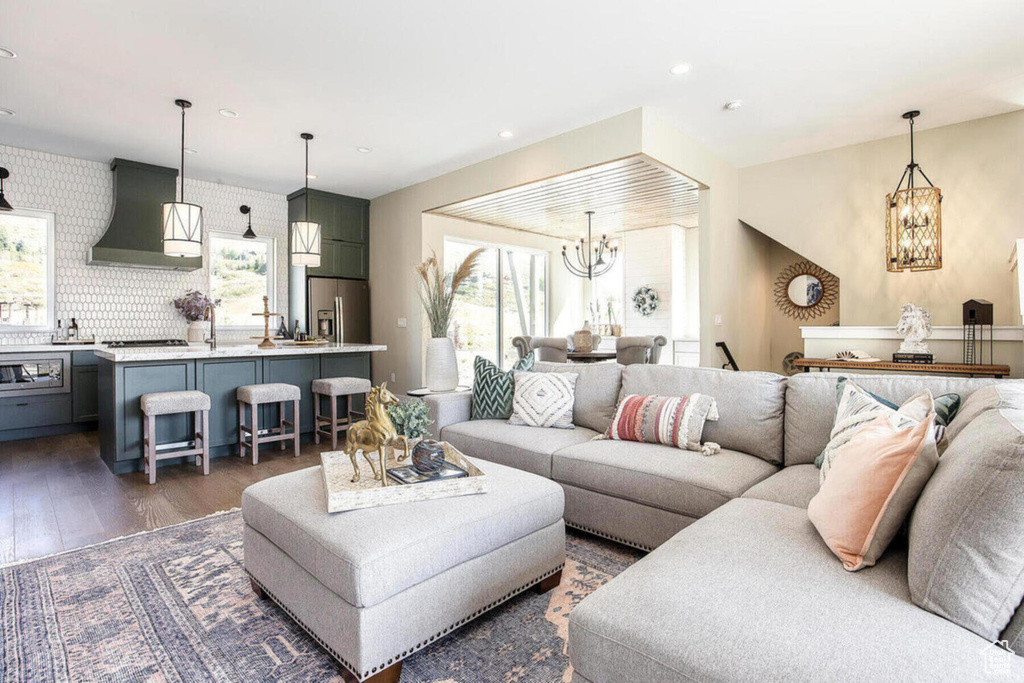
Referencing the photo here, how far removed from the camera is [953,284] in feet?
15.1

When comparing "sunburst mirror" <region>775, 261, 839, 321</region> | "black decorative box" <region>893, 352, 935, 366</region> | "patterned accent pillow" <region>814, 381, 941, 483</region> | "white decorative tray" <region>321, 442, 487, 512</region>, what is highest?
"sunburst mirror" <region>775, 261, 839, 321</region>

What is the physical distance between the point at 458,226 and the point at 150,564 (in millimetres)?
5330

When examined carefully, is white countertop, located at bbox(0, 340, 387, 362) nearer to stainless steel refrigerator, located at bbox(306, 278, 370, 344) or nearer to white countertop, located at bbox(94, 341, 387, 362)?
white countertop, located at bbox(94, 341, 387, 362)

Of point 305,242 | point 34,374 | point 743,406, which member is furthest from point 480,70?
point 34,374

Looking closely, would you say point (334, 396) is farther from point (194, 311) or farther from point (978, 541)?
point (978, 541)

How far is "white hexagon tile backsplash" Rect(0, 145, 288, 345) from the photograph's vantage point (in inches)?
205

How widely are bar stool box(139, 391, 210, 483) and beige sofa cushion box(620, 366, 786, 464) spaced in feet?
10.5

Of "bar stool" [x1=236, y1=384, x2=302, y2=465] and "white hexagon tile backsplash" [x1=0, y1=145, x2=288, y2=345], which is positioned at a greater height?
"white hexagon tile backsplash" [x1=0, y1=145, x2=288, y2=345]

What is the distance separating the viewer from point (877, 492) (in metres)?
1.31

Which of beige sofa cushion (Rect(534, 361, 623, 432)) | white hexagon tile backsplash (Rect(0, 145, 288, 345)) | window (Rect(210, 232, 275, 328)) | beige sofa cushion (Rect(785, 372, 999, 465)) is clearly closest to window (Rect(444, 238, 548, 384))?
window (Rect(210, 232, 275, 328))

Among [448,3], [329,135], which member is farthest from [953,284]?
[329,135]

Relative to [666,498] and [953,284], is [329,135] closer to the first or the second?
[666,498]

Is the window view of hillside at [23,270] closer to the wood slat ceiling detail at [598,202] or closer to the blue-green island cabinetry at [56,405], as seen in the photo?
the blue-green island cabinetry at [56,405]

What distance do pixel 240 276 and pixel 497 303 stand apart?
140 inches
